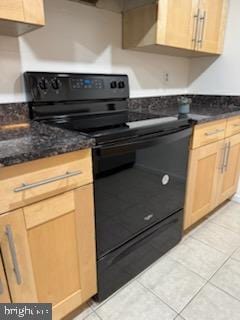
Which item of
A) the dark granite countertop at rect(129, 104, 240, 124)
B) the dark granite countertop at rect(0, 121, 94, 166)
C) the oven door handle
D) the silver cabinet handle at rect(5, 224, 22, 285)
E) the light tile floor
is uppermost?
the dark granite countertop at rect(129, 104, 240, 124)

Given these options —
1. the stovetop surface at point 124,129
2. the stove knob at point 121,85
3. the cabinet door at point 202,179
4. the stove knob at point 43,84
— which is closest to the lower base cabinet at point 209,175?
the cabinet door at point 202,179

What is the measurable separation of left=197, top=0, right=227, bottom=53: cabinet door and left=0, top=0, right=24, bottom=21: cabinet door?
134 cm

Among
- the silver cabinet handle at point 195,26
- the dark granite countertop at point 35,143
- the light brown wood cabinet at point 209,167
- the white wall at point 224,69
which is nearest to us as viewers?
the dark granite countertop at point 35,143

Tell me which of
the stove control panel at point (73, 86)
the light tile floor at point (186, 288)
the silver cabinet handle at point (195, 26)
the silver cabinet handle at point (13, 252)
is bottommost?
the light tile floor at point (186, 288)

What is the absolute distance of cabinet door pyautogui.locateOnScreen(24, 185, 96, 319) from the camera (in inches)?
33.0

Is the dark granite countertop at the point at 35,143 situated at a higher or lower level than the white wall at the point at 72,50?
lower

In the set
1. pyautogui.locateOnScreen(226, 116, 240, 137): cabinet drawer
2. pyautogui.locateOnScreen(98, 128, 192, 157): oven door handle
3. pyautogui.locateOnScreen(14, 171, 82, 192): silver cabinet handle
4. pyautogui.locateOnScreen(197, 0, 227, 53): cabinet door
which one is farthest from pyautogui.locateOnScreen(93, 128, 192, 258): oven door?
pyautogui.locateOnScreen(197, 0, 227, 53): cabinet door

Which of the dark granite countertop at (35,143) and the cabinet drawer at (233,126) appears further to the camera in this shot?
the cabinet drawer at (233,126)

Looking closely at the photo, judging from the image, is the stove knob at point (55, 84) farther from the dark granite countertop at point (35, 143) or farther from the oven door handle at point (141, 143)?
the oven door handle at point (141, 143)

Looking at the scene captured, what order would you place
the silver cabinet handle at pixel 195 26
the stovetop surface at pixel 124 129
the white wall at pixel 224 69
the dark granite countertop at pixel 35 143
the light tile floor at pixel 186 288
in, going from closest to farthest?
the dark granite countertop at pixel 35 143 < the stovetop surface at pixel 124 129 < the light tile floor at pixel 186 288 < the silver cabinet handle at pixel 195 26 < the white wall at pixel 224 69

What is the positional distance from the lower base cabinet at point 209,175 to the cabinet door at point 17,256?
1.08m

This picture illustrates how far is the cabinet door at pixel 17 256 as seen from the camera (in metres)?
0.75

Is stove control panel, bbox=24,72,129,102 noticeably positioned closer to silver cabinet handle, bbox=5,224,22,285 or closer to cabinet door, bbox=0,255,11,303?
silver cabinet handle, bbox=5,224,22,285

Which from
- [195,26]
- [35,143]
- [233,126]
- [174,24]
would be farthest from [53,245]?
[195,26]
